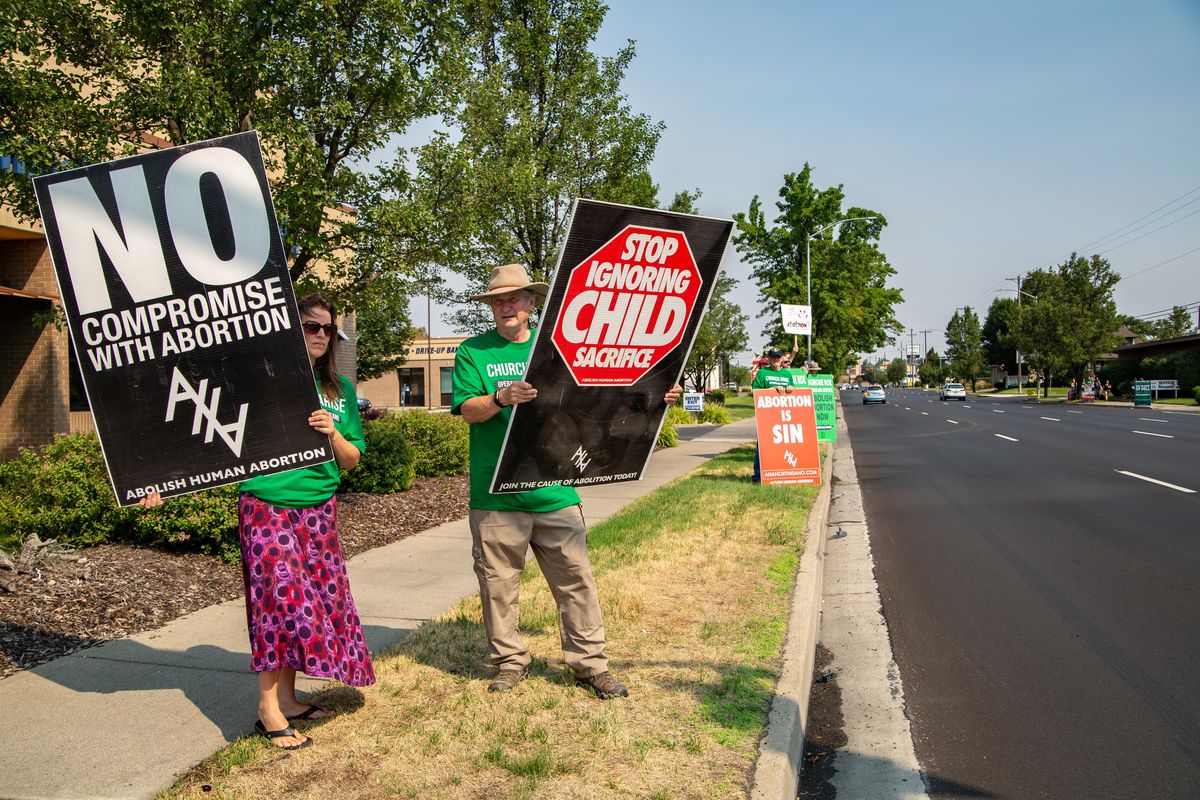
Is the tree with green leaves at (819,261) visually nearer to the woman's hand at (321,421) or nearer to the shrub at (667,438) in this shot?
the shrub at (667,438)

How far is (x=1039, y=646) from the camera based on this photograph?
5668mm

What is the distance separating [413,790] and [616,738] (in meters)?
0.87

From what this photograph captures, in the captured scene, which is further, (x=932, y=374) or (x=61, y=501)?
(x=932, y=374)

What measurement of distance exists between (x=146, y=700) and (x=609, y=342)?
2802mm

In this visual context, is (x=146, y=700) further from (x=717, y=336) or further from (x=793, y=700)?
(x=717, y=336)

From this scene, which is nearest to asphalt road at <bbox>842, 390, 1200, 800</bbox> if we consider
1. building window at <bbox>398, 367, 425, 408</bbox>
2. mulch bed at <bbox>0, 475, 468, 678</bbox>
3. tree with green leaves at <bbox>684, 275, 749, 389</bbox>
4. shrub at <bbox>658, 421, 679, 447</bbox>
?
mulch bed at <bbox>0, 475, 468, 678</bbox>

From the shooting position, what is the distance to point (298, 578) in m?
3.82

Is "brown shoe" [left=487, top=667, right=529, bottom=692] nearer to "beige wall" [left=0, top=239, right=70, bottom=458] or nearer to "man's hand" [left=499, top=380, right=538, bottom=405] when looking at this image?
"man's hand" [left=499, top=380, right=538, bottom=405]

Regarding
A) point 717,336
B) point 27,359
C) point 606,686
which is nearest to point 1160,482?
point 606,686

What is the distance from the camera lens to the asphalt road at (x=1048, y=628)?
13.3 ft

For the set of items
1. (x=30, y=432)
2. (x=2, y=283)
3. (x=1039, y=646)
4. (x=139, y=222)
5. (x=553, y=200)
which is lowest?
(x=1039, y=646)

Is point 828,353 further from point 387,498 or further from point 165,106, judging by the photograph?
point 165,106

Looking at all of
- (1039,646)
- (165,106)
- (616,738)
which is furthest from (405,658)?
(165,106)

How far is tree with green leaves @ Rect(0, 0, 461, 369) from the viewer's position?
730 cm
